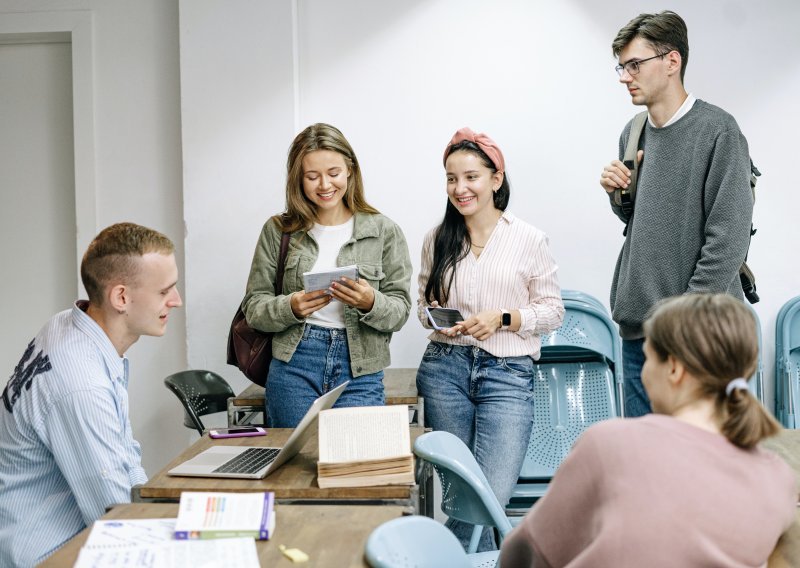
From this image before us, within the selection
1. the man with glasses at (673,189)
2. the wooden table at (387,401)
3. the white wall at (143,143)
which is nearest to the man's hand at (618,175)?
the man with glasses at (673,189)

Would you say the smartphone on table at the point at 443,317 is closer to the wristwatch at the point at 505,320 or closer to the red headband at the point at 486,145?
the wristwatch at the point at 505,320

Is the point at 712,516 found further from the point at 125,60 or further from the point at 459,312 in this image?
the point at 125,60

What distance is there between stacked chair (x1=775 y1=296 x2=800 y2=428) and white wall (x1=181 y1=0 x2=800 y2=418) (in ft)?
0.32

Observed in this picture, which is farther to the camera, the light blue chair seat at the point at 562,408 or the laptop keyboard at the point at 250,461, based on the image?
the light blue chair seat at the point at 562,408

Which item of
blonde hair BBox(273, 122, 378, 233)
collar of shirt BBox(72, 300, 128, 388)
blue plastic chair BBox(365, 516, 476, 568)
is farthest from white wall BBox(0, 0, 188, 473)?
blue plastic chair BBox(365, 516, 476, 568)

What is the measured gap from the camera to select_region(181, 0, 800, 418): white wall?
432 centimetres

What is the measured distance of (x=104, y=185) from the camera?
4719 millimetres

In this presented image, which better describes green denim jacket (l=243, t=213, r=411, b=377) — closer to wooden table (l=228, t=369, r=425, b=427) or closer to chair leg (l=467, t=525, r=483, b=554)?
wooden table (l=228, t=369, r=425, b=427)

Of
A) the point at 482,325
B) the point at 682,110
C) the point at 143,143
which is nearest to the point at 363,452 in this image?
the point at 482,325

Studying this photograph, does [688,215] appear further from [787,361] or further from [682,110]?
[787,361]

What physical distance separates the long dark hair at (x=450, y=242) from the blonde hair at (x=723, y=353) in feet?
6.03

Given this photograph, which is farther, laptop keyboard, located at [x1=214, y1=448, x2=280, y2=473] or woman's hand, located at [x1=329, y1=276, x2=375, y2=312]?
woman's hand, located at [x1=329, y1=276, x2=375, y2=312]

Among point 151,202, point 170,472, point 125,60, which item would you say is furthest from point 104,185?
point 170,472

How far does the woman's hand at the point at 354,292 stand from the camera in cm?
311
